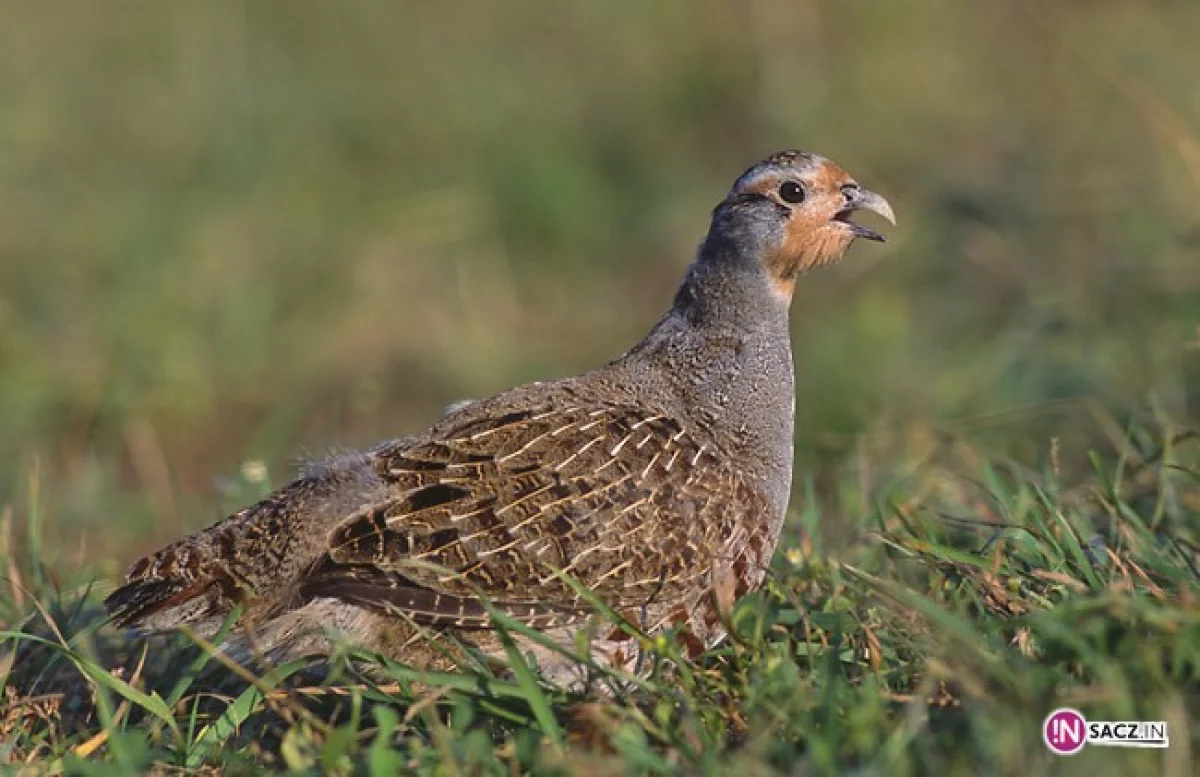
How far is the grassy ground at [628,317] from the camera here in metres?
3.60

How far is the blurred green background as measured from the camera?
7012 mm

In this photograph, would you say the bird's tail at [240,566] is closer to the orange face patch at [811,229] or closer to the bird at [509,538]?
the bird at [509,538]

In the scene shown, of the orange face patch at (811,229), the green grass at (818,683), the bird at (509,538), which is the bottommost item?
the green grass at (818,683)

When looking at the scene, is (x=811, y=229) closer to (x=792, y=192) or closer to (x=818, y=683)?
(x=792, y=192)

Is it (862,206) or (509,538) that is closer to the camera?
(509,538)

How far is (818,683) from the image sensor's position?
3.63 meters

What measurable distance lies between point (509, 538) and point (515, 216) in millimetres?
6865

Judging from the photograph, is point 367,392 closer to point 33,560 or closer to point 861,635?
point 33,560

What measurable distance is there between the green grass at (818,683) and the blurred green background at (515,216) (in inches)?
36.8

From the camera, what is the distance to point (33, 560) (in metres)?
5.04

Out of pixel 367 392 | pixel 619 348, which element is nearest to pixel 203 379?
pixel 367 392

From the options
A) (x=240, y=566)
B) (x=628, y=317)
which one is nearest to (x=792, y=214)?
(x=240, y=566)

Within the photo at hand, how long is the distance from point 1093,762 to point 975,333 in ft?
16.7

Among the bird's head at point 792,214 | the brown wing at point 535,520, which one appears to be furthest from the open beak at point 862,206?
the brown wing at point 535,520
